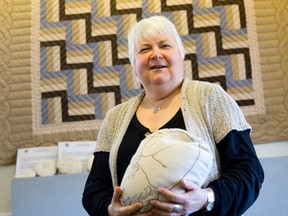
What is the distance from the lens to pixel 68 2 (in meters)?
1.72

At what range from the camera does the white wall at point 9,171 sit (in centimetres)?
156

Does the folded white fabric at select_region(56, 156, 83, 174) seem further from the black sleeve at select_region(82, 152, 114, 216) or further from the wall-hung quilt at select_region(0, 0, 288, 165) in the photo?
the black sleeve at select_region(82, 152, 114, 216)

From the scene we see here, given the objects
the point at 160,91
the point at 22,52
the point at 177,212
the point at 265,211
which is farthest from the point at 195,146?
the point at 22,52

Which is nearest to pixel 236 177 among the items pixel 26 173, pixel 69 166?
pixel 69 166

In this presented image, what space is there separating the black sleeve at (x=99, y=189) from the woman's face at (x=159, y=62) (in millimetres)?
251

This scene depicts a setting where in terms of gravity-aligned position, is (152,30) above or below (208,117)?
above

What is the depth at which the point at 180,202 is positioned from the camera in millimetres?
609

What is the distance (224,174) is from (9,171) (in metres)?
1.18

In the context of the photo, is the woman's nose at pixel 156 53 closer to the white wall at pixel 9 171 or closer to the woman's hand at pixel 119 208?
the woman's hand at pixel 119 208

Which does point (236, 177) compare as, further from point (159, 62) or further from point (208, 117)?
point (159, 62)

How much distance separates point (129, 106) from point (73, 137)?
2.37ft

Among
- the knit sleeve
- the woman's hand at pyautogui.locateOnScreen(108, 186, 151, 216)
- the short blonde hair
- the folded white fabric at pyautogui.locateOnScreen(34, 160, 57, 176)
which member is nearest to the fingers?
the woman's hand at pyautogui.locateOnScreen(108, 186, 151, 216)

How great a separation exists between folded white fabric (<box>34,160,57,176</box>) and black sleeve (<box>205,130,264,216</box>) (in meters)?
0.92

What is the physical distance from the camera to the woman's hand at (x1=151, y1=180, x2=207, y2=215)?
0.61 m
